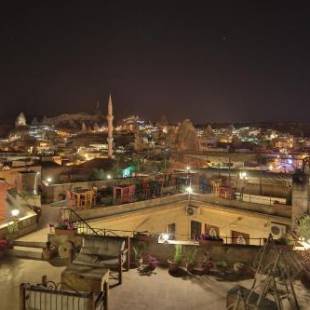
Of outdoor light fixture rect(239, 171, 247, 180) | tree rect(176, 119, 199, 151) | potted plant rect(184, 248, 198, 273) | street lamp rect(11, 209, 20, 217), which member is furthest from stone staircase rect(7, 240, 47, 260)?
tree rect(176, 119, 199, 151)

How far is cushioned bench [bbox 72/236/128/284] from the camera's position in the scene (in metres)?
9.12

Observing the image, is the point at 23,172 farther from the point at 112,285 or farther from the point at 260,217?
the point at 260,217

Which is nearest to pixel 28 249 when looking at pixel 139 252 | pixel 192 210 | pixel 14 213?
pixel 14 213

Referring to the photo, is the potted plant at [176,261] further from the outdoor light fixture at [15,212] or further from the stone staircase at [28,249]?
the outdoor light fixture at [15,212]

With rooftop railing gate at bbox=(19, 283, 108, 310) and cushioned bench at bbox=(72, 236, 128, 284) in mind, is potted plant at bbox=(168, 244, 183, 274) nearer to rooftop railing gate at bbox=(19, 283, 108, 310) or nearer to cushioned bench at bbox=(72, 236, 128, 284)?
cushioned bench at bbox=(72, 236, 128, 284)

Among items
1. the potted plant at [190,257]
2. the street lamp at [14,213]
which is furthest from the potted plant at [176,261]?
the street lamp at [14,213]

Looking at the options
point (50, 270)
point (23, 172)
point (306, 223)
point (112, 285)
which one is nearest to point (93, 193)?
point (23, 172)

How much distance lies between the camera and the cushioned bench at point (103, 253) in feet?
29.9

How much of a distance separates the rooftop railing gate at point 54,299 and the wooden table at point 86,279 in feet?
3.32

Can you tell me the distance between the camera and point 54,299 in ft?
21.8

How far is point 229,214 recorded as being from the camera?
55.8 ft

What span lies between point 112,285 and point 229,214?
9327 mm

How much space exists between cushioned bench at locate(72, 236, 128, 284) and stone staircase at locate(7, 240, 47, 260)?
5.99 feet

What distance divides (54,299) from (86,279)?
55.5 inches
